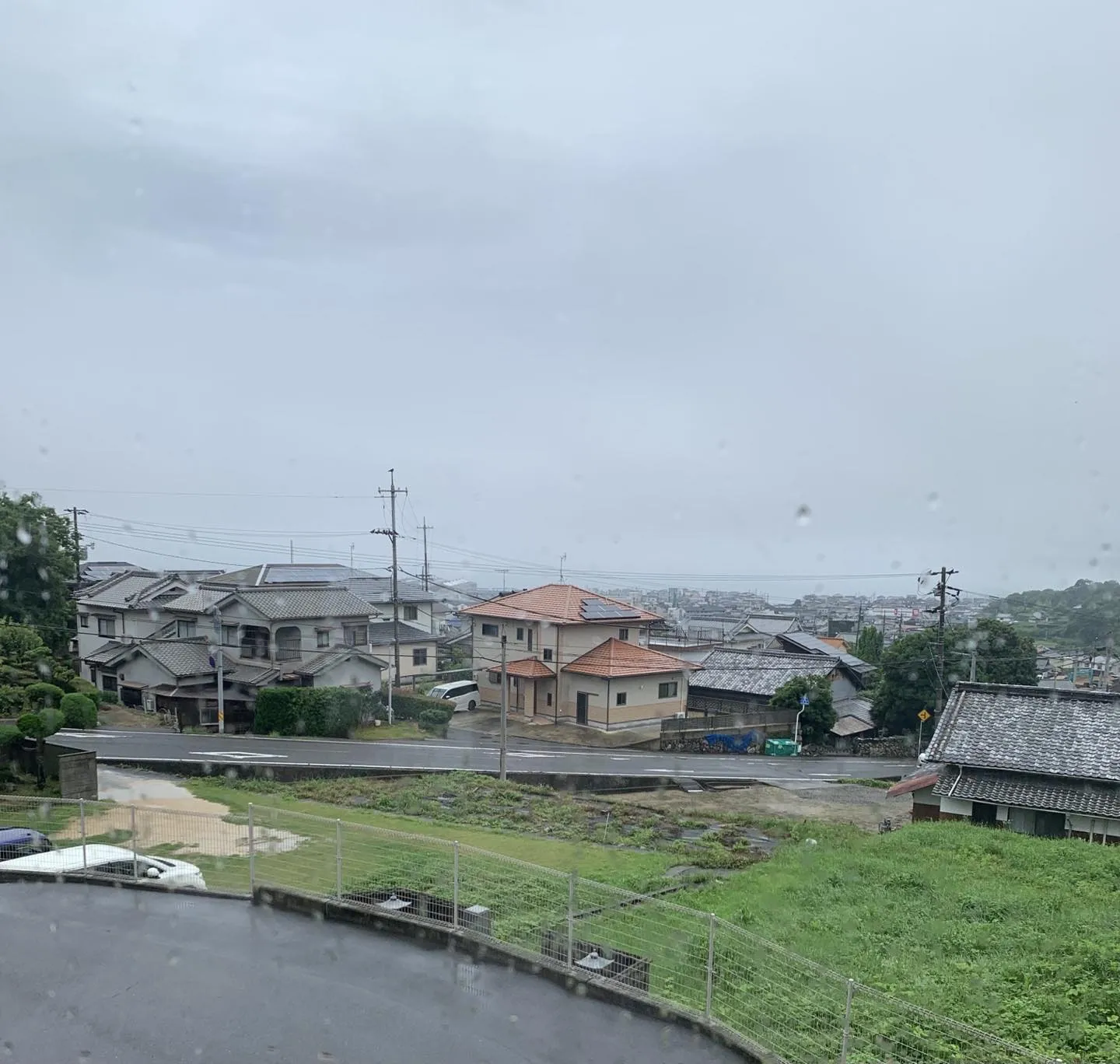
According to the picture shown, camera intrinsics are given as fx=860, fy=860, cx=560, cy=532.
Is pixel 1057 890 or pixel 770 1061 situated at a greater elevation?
pixel 770 1061

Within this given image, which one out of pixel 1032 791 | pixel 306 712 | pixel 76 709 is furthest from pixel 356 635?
pixel 1032 791

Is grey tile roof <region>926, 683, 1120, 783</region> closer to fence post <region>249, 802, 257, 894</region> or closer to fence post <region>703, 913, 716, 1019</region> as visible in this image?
fence post <region>703, 913, 716, 1019</region>

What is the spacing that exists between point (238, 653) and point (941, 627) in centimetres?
2155

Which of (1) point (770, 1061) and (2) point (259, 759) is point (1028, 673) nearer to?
(2) point (259, 759)

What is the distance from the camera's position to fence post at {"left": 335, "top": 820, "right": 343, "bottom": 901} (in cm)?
692

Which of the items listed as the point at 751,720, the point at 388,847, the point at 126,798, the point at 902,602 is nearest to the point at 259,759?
the point at 126,798

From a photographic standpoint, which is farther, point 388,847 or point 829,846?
point 829,846

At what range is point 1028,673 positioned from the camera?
89.3 ft

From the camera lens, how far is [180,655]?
86.6 ft

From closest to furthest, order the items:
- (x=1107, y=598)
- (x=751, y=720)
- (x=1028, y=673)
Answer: (x=1107, y=598) < (x=1028, y=673) < (x=751, y=720)

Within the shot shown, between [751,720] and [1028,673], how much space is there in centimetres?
876

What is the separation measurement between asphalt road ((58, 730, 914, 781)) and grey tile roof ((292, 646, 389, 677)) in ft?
10.3

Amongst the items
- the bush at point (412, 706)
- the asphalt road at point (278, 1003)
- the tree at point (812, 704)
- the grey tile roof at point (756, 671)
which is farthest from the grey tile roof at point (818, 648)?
the asphalt road at point (278, 1003)

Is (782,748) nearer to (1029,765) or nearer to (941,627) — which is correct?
(941,627)
